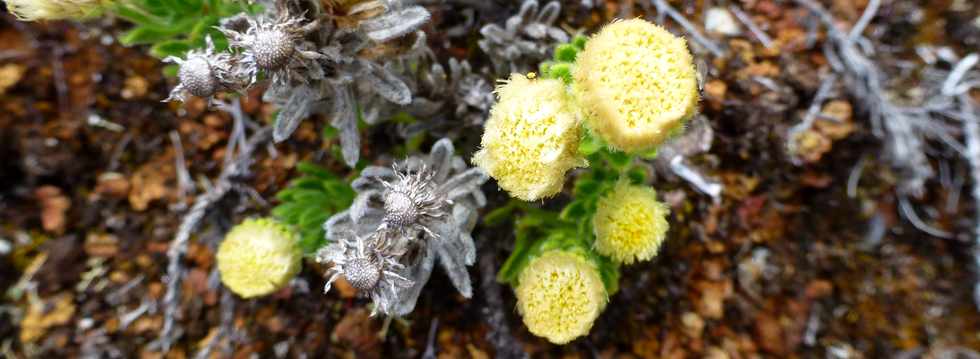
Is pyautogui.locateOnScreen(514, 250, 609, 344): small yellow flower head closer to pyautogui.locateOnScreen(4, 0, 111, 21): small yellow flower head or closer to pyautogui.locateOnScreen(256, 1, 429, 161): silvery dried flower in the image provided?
pyautogui.locateOnScreen(256, 1, 429, 161): silvery dried flower

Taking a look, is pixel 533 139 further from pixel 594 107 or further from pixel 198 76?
pixel 198 76

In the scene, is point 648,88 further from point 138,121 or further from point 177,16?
point 138,121

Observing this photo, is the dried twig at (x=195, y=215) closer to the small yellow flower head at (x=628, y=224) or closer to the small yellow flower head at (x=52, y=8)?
the small yellow flower head at (x=52, y=8)

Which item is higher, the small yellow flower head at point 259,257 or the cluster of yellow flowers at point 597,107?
the cluster of yellow flowers at point 597,107

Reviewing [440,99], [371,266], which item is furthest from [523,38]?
[371,266]

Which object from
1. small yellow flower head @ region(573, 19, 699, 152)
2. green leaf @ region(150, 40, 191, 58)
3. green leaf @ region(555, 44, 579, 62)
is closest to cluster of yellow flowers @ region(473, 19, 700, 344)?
small yellow flower head @ region(573, 19, 699, 152)

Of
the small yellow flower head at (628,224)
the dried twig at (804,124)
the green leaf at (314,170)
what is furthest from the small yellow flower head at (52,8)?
the dried twig at (804,124)
